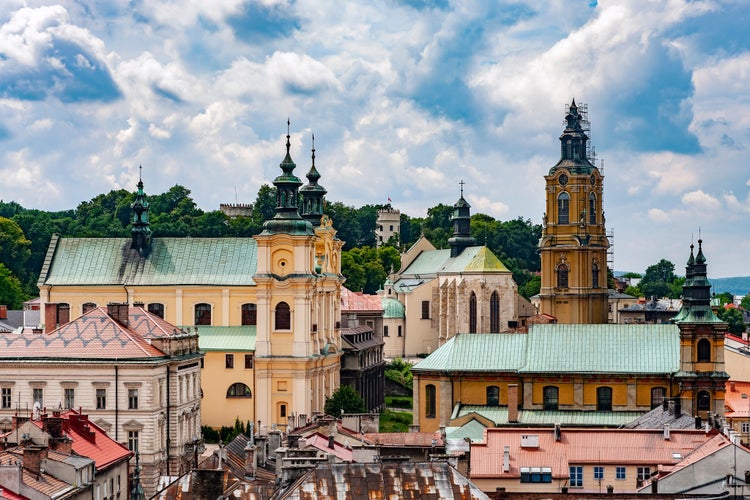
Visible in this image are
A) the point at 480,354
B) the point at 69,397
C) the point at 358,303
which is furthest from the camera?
the point at 358,303

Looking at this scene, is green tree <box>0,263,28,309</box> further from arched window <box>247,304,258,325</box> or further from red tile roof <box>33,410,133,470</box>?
red tile roof <box>33,410,133,470</box>

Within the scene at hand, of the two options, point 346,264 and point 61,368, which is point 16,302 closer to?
point 346,264

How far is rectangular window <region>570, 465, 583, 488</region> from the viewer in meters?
64.0

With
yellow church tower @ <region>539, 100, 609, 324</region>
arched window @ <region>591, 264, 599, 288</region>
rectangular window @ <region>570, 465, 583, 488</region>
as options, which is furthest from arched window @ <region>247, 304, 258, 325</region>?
rectangular window @ <region>570, 465, 583, 488</region>

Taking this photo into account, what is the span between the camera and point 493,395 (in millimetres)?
89125

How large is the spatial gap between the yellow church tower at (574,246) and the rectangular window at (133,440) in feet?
203

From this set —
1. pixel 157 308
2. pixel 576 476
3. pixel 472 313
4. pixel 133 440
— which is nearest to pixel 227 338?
pixel 157 308

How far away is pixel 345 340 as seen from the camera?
382 feet

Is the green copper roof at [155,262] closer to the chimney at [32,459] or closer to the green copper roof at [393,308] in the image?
the green copper roof at [393,308]

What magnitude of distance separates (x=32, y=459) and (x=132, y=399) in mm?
26447

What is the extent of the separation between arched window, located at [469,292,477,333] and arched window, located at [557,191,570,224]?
51.0 ft

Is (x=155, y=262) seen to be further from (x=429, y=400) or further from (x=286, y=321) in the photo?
(x=429, y=400)

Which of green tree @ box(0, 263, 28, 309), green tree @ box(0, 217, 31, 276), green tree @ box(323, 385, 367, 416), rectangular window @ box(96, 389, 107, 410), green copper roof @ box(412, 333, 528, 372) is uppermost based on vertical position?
green tree @ box(0, 217, 31, 276)

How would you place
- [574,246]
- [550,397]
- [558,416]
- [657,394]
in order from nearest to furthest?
1. [558,416]
2. [657,394]
3. [550,397]
4. [574,246]
